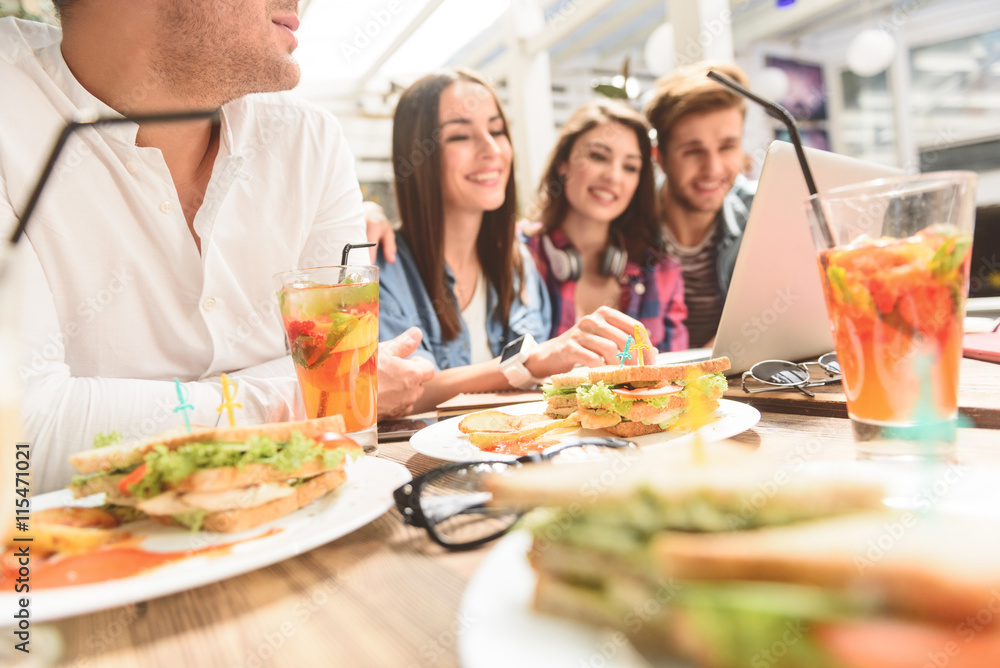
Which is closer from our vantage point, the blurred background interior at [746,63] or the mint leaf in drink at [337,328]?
the mint leaf in drink at [337,328]

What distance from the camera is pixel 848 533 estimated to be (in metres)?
0.37

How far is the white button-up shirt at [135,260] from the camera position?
4.24 ft

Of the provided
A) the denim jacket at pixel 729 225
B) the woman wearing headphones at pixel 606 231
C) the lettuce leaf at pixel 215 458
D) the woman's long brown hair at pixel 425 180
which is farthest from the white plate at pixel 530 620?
the denim jacket at pixel 729 225

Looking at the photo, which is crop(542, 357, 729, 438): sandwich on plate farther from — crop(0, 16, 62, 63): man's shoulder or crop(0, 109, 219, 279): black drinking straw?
crop(0, 16, 62, 63): man's shoulder

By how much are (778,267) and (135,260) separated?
1.75 metres

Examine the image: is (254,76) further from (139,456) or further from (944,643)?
(944,643)

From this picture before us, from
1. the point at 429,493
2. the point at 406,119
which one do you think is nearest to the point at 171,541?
the point at 429,493

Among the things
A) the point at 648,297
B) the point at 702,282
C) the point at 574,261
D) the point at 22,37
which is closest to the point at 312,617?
the point at 22,37

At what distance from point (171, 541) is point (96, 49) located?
1.72 meters

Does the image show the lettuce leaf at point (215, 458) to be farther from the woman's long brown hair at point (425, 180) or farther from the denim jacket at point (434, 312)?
the woman's long brown hair at point (425, 180)

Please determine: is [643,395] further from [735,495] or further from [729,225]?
[729,225]

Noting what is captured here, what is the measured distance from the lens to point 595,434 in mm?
1208

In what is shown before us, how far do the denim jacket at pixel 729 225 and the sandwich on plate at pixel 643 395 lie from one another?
8.98 feet

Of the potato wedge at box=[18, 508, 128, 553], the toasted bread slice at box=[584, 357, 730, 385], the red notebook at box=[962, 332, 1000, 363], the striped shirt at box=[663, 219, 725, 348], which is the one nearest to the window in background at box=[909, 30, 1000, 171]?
the striped shirt at box=[663, 219, 725, 348]
